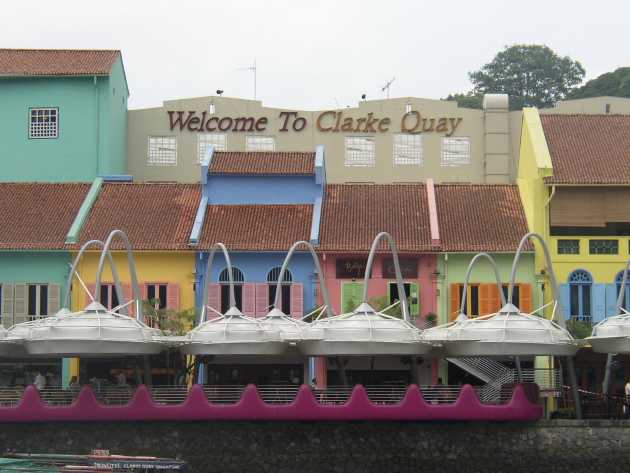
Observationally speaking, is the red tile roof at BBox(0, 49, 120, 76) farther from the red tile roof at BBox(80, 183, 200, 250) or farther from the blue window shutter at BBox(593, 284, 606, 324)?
the blue window shutter at BBox(593, 284, 606, 324)

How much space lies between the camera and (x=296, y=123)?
8012cm

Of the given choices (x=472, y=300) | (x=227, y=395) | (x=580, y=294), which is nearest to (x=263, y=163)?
(x=472, y=300)

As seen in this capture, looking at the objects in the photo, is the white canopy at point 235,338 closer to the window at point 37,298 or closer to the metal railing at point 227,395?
the metal railing at point 227,395

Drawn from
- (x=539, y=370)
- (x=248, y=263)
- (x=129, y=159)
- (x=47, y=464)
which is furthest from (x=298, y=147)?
(x=47, y=464)

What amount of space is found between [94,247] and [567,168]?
19486mm

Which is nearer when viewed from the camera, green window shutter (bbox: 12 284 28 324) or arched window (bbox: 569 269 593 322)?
arched window (bbox: 569 269 593 322)

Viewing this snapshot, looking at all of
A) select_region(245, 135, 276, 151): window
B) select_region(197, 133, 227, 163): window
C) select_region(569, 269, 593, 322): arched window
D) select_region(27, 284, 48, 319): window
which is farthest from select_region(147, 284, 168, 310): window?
select_region(569, 269, 593, 322): arched window

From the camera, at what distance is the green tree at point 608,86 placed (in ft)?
392

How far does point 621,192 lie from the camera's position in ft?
216

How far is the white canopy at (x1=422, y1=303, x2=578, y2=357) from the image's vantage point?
55219 millimetres

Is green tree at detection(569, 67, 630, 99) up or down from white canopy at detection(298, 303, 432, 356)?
up

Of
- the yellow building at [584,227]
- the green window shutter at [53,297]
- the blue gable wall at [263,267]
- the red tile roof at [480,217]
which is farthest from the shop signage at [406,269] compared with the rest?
the green window shutter at [53,297]

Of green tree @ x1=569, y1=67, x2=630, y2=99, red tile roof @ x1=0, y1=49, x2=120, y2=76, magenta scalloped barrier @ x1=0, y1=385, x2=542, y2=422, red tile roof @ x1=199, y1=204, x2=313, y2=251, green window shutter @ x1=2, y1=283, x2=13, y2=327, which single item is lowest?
magenta scalloped barrier @ x1=0, y1=385, x2=542, y2=422

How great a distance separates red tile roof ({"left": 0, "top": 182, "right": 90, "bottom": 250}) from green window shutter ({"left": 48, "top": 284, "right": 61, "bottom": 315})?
1.64 m
